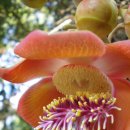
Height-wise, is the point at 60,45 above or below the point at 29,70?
above

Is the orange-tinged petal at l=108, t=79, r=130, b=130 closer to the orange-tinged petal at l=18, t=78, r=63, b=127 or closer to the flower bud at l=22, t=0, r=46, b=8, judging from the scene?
the orange-tinged petal at l=18, t=78, r=63, b=127

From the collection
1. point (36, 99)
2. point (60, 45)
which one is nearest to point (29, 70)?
point (36, 99)

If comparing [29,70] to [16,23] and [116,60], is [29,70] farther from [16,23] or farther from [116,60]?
[16,23]

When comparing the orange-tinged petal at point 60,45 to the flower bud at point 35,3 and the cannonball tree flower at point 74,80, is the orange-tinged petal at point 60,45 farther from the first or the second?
the flower bud at point 35,3

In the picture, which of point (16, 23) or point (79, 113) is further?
point (16, 23)

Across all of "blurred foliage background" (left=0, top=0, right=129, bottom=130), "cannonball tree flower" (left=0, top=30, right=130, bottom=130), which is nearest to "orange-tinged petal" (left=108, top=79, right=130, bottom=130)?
"cannonball tree flower" (left=0, top=30, right=130, bottom=130)

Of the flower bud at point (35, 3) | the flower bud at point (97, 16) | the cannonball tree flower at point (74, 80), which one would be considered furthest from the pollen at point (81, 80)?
the flower bud at point (35, 3)
